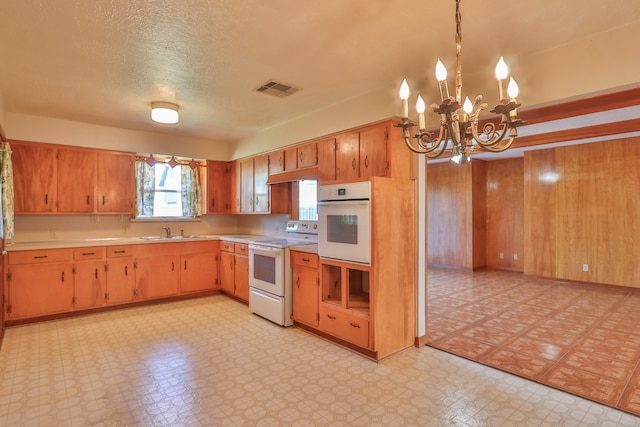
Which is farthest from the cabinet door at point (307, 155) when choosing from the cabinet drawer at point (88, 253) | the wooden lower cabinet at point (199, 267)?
the cabinet drawer at point (88, 253)

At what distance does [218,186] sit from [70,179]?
2098 mm

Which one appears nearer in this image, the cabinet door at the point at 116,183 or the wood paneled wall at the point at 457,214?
the cabinet door at the point at 116,183

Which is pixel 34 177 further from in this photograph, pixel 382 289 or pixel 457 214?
pixel 457 214

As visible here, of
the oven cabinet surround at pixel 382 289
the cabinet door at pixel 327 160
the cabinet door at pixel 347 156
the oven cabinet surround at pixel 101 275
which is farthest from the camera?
the oven cabinet surround at pixel 101 275

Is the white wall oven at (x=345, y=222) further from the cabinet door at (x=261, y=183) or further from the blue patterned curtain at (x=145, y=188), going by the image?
the blue patterned curtain at (x=145, y=188)

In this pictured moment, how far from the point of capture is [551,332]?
3.67 meters

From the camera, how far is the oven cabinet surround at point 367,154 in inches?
125

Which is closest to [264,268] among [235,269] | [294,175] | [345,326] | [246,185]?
[235,269]

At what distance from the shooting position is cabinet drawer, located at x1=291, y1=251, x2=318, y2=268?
3.59 metres

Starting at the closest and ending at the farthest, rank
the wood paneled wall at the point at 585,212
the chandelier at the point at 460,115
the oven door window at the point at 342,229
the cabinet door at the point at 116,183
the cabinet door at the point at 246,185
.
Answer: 1. the chandelier at the point at 460,115
2. the oven door window at the point at 342,229
3. the cabinet door at the point at 116,183
4. the cabinet door at the point at 246,185
5. the wood paneled wall at the point at 585,212

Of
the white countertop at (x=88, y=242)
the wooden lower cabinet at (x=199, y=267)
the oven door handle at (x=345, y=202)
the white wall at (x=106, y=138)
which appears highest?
the white wall at (x=106, y=138)

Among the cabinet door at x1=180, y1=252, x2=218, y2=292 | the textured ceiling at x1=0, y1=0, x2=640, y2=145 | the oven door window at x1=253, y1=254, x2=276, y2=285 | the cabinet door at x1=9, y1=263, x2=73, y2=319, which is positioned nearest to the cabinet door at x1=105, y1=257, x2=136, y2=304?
the cabinet door at x1=9, y1=263, x2=73, y2=319

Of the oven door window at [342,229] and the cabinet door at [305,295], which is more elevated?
the oven door window at [342,229]

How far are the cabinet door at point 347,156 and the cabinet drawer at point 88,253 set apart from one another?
10.6ft
